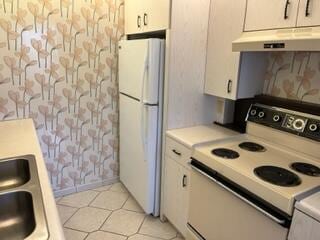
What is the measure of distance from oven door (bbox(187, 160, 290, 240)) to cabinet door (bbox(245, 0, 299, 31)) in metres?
0.96

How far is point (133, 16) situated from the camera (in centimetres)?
235

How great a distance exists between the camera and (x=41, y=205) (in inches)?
37.3

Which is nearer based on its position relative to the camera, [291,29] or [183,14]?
[291,29]

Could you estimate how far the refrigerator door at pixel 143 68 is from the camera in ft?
6.47

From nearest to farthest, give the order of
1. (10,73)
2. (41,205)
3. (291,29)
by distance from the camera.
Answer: (41,205) → (291,29) → (10,73)

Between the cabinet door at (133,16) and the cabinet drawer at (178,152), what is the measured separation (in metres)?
1.03

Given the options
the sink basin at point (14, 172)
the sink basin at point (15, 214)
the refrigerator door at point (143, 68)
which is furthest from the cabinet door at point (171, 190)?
the sink basin at point (15, 214)

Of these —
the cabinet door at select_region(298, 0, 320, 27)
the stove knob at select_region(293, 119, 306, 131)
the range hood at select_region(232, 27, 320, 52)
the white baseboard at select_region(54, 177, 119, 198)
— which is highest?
the cabinet door at select_region(298, 0, 320, 27)

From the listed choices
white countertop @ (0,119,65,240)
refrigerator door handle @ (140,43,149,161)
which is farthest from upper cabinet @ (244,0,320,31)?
white countertop @ (0,119,65,240)

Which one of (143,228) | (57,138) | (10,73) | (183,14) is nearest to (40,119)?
(57,138)

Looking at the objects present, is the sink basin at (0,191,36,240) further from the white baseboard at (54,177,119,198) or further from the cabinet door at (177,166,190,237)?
the white baseboard at (54,177,119,198)

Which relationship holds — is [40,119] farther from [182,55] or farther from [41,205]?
[41,205]

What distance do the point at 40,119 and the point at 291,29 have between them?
2.15 meters

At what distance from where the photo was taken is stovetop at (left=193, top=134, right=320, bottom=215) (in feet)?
4.05
